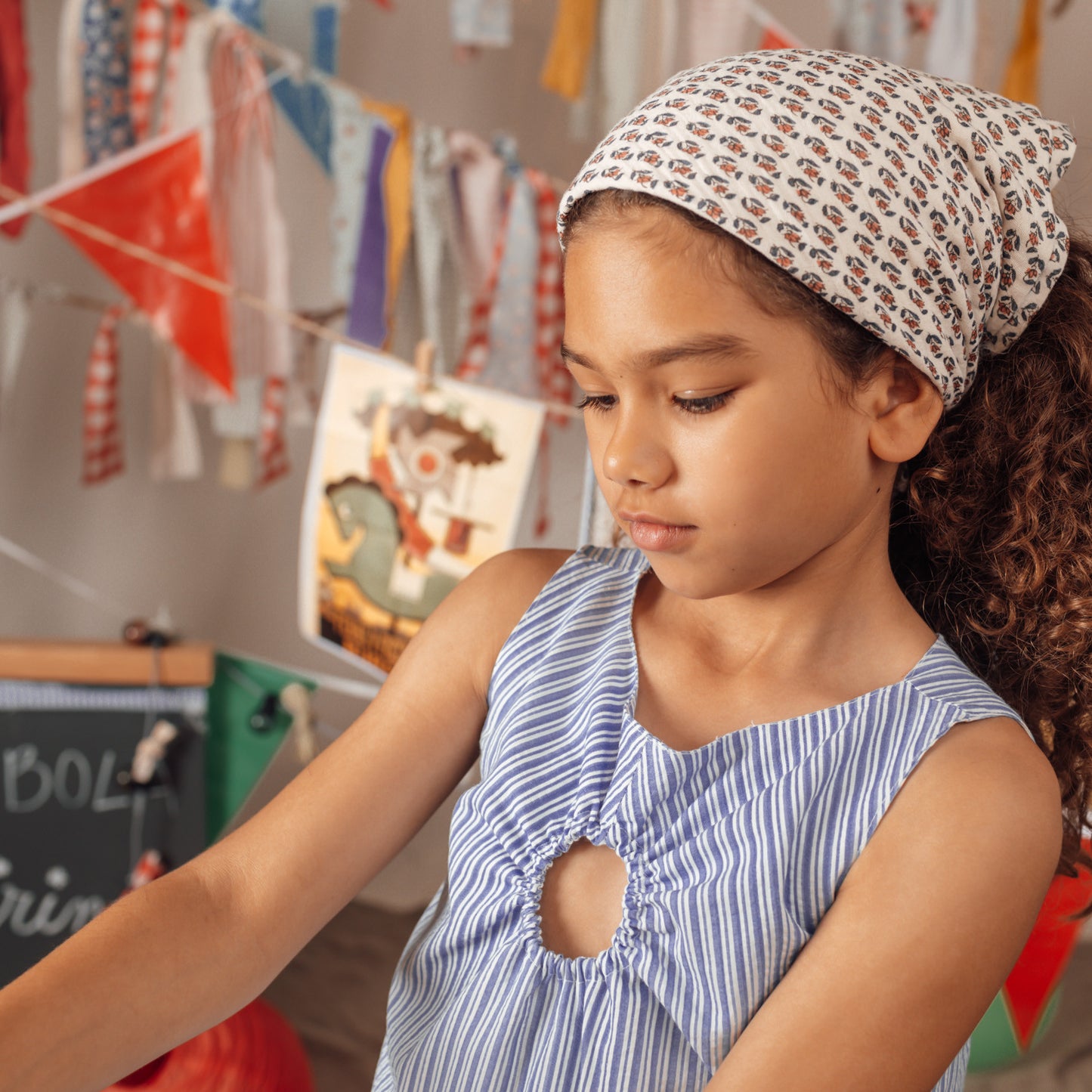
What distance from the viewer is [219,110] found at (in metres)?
1.51

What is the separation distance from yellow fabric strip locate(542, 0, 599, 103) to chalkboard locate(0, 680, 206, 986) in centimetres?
92

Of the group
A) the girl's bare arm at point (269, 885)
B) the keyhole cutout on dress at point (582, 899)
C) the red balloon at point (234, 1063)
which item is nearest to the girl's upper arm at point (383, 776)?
the girl's bare arm at point (269, 885)

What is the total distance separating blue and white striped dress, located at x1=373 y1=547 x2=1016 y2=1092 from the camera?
0.66 metres

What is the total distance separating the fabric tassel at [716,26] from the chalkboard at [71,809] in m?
1.05

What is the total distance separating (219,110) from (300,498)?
0.51 metres

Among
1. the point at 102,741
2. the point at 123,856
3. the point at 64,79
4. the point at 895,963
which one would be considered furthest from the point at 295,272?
the point at 895,963

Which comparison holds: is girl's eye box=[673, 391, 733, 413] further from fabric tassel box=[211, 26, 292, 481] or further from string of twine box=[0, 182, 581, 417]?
fabric tassel box=[211, 26, 292, 481]

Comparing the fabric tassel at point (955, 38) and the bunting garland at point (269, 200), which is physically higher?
the fabric tassel at point (955, 38)

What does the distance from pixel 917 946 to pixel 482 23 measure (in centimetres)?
130

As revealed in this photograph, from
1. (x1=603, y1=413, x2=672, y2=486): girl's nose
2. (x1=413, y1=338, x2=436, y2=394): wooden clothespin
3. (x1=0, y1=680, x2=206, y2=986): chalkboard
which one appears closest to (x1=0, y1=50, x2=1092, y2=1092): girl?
(x1=603, y1=413, x2=672, y2=486): girl's nose

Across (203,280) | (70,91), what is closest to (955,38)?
(203,280)

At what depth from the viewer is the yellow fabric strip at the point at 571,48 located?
4.94ft

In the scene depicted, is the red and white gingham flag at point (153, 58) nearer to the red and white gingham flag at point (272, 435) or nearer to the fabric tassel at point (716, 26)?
the red and white gingham flag at point (272, 435)

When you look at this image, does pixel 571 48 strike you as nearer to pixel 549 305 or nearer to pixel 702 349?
pixel 549 305
